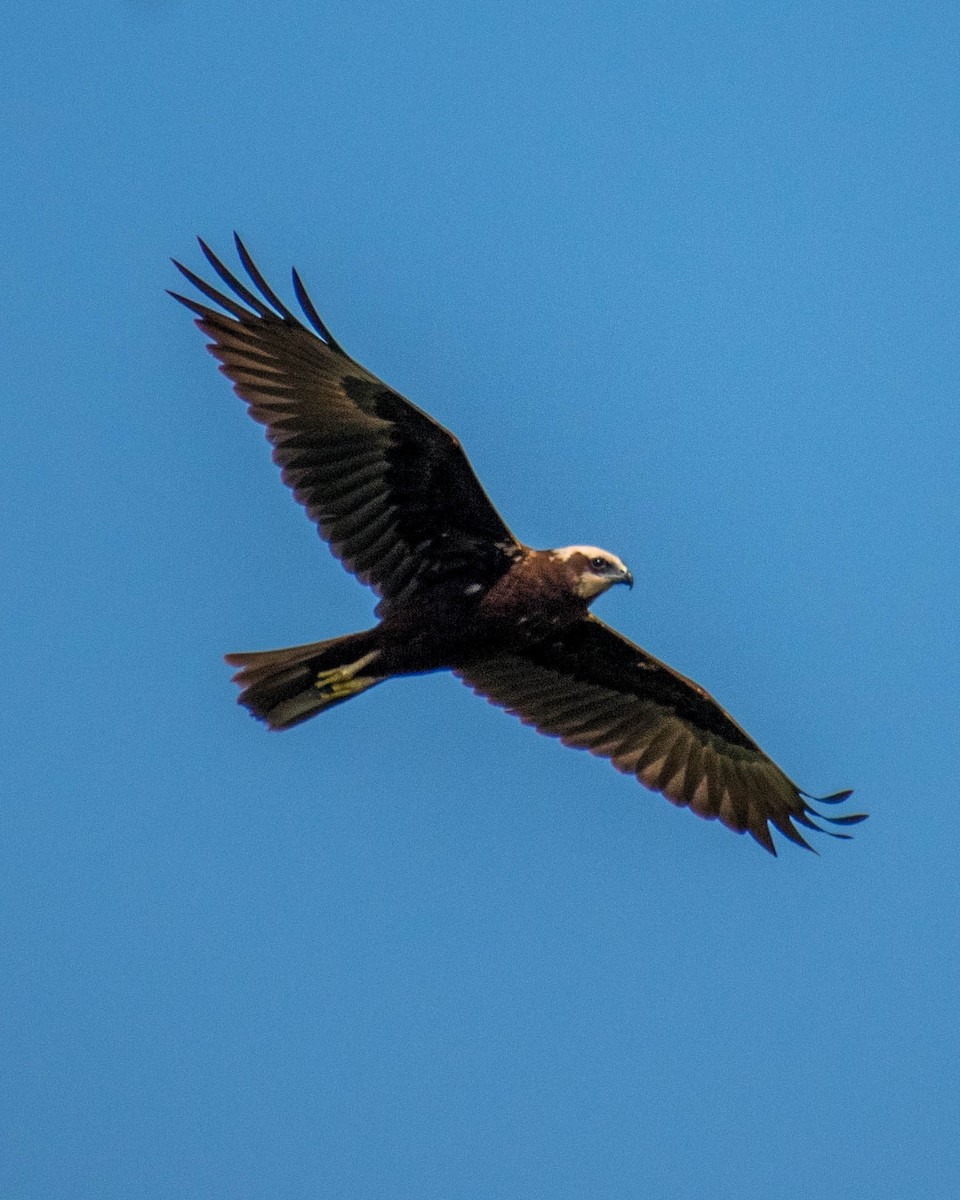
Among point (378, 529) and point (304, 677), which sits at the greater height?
point (378, 529)

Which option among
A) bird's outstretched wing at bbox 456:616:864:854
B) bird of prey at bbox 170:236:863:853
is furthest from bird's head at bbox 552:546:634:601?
bird's outstretched wing at bbox 456:616:864:854

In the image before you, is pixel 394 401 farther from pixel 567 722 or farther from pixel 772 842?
pixel 772 842

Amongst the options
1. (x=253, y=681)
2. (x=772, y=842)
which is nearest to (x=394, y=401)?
(x=253, y=681)

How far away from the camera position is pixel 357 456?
1060cm

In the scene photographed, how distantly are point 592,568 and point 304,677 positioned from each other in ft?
6.04

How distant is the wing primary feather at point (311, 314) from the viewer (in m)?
9.98

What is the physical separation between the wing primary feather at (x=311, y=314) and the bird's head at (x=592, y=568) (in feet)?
5.90

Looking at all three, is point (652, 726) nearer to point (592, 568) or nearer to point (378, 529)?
point (592, 568)

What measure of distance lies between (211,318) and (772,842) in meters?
5.14

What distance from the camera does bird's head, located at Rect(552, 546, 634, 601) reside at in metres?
10.6

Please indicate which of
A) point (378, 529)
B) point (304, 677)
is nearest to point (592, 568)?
point (378, 529)

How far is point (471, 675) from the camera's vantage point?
38.7 feet

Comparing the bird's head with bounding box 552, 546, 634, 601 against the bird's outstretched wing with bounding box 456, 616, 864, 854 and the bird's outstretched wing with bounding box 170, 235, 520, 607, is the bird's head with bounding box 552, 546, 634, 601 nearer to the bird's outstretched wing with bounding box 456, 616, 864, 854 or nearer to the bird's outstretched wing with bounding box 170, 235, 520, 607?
the bird's outstretched wing with bounding box 170, 235, 520, 607

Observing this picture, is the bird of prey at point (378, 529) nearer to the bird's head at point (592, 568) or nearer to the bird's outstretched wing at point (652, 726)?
the bird's head at point (592, 568)
